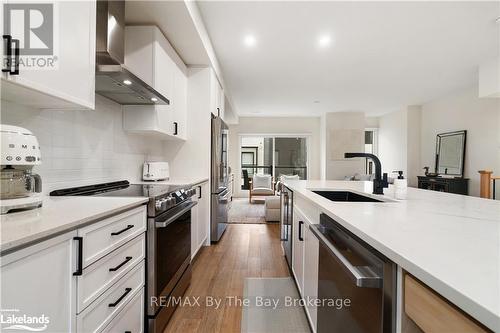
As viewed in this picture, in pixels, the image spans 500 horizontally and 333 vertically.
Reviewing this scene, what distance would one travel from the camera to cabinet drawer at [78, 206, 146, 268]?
930 mm

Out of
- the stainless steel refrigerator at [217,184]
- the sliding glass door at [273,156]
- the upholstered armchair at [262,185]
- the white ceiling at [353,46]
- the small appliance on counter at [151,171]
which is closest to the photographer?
the white ceiling at [353,46]

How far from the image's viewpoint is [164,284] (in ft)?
5.20

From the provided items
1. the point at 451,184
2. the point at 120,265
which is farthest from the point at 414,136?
the point at 120,265

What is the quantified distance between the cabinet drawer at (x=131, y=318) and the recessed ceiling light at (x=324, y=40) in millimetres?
3154

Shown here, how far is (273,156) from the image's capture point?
8.25m

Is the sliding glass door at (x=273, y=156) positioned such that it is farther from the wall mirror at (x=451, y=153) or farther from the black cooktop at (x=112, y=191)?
the black cooktop at (x=112, y=191)

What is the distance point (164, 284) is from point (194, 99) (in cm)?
239

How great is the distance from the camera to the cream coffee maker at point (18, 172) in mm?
947

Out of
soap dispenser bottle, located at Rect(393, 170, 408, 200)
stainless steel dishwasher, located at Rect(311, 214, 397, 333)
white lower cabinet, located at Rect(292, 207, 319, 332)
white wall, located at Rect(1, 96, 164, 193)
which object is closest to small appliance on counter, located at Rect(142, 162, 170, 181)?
white wall, located at Rect(1, 96, 164, 193)

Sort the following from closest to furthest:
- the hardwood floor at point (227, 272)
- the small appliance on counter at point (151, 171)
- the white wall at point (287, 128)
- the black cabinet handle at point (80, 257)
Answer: the black cabinet handle at point (80, 257)
the hardwood floor at point (227, 272)
the small appliance on counter at point (151, 171)
the white wall at point (287, 128)

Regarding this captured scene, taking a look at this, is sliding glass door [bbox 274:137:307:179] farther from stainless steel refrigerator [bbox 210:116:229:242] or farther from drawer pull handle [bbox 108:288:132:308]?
drawer pull handle [bbox 108:288:132:308]

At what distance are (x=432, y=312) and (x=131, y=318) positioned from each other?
1.35 metres

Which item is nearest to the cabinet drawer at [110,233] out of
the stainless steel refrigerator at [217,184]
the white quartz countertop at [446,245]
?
the white quartz countertop at [446,245]

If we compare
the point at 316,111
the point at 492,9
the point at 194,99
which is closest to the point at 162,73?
the point at 194,99
